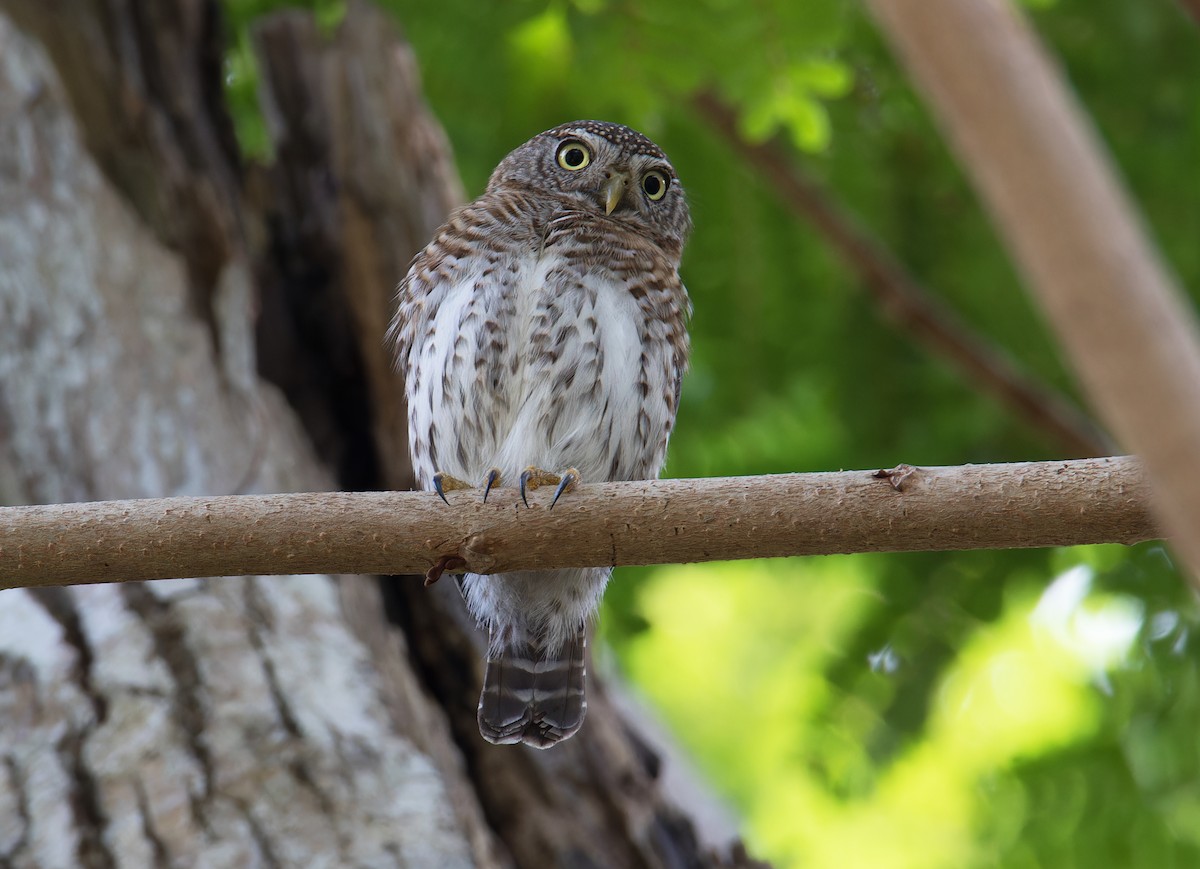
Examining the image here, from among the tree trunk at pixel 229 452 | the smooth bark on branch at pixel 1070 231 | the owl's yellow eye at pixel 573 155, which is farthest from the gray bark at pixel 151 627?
the smooth bark on branch at pixel 1070 231

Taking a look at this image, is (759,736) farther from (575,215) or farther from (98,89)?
(98,89)

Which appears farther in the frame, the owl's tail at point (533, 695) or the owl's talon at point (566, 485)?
the owl's tail at point (533, 695)

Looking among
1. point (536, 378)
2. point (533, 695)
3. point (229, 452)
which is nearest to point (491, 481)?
point (536, 378)

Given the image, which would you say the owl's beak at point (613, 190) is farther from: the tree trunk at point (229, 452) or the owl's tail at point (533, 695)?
the owl's tail at point (533, 695)

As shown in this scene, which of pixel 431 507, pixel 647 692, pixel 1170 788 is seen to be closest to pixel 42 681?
pixel 431 507

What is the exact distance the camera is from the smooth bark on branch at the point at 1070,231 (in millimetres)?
554

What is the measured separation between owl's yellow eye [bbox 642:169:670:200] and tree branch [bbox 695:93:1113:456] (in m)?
0.23

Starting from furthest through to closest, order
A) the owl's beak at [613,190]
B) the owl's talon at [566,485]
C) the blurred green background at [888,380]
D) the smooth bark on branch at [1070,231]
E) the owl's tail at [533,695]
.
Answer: the owl's beak at [613,190] → the blurred green background at [888,380] → the owl's tail at [533,695] → the owl's talon at [566,485] → the smooth bark on branch at [1070,231]

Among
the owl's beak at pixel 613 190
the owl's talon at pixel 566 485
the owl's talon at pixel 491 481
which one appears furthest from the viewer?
the owl's beak at pixel 613 190

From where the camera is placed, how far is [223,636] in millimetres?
2850

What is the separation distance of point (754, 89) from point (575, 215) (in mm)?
556

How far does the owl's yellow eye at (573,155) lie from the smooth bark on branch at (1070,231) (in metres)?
3.14

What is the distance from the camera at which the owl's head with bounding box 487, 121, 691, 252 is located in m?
3.70

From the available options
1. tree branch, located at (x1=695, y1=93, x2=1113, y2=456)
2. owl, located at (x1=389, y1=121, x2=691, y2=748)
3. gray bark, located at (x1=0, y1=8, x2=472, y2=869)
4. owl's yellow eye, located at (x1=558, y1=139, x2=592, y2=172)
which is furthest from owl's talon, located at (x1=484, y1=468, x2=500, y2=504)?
tree branch, located at (x1=695, y1=93, x2=1113, y2=456)
